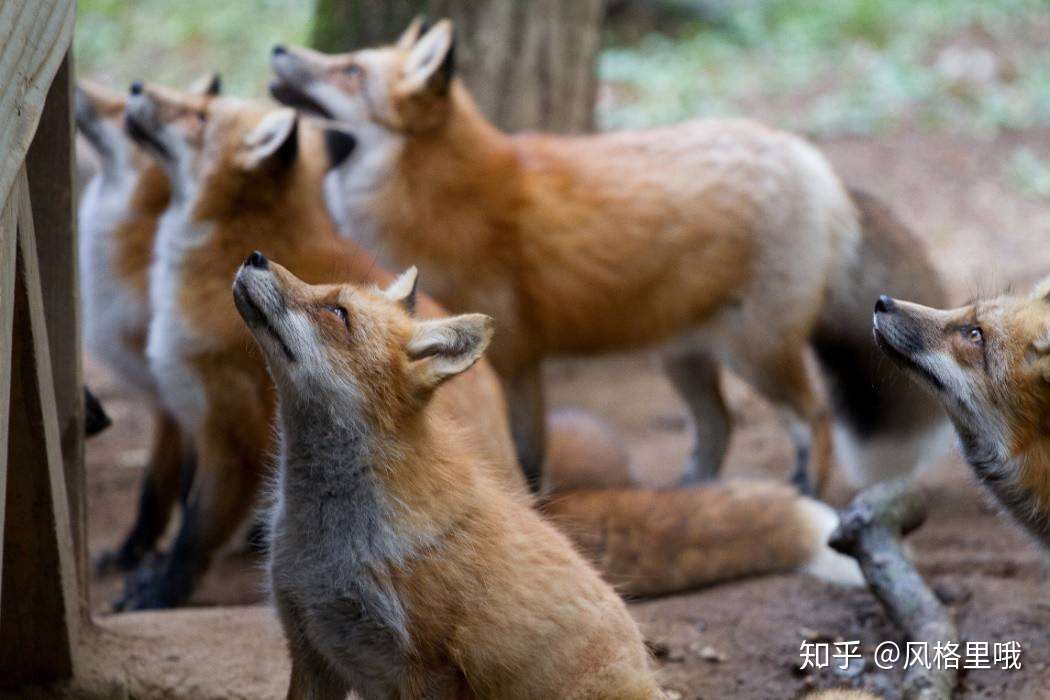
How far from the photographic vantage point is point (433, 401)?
4.06m

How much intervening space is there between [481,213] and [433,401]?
3159mm

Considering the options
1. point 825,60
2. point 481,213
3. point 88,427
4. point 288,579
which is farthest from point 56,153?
point 825,60

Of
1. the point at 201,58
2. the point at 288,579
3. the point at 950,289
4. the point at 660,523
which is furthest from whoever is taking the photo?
the point at 201,58

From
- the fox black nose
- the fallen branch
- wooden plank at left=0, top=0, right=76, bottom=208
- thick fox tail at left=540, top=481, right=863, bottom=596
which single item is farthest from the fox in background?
wooden plank at left=0, top=0, right=76, bottom=208

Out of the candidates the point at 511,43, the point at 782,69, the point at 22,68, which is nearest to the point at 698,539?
the point at 22,68

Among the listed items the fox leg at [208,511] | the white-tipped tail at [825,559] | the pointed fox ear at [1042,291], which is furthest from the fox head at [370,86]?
the pointed fox ear at [1042,291]

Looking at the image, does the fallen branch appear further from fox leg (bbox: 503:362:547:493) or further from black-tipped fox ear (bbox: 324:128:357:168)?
black-tipped fox ear (bbox: 324:128:357:168)

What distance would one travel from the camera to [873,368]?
7242mm

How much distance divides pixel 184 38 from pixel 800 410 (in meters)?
10.2

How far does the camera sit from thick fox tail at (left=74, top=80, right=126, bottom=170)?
697 centimetres

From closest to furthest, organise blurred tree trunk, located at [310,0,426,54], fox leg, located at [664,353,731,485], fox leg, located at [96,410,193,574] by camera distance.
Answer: fox leg, located at [96,410,193,574]
fox leg, located at [664,353,731,485]
blurred tree trunk, located at [310,0,426,54]

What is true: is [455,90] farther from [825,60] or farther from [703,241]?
[825,60]

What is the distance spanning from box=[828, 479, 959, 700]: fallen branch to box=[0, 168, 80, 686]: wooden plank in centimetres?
301

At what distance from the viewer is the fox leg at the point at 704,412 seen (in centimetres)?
811
